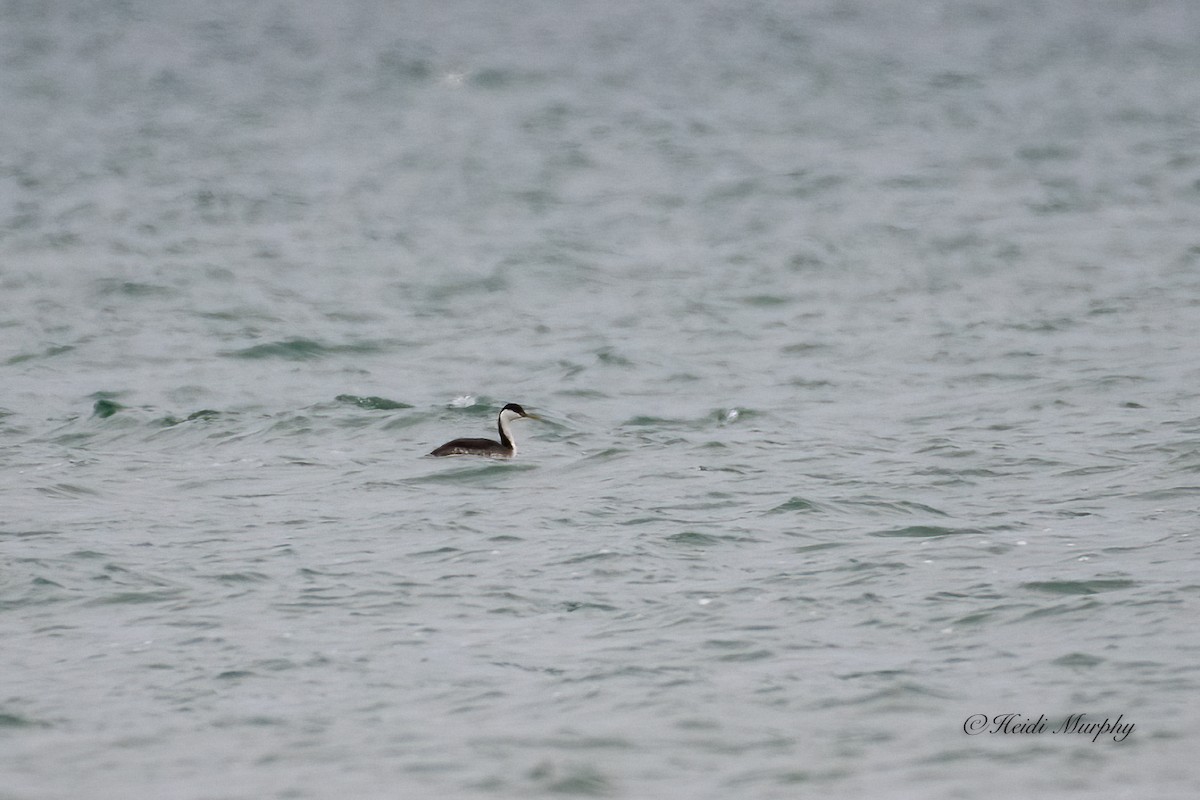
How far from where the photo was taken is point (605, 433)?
695 inches

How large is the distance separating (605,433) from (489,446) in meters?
1.64

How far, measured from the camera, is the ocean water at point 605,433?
1001cm

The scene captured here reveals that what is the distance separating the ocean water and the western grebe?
0.40 feet

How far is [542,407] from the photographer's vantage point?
18.8m

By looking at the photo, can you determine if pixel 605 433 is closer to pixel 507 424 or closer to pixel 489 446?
pixel 507 424

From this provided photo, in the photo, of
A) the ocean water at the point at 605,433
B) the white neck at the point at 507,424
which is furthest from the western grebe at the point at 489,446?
the ocean water at the point at 605,433

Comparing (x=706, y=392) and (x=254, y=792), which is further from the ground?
(x=254, y=792)

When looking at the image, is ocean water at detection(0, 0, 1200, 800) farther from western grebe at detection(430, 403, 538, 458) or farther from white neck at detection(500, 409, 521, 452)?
white neck at detection(500, 409, 521, 452)

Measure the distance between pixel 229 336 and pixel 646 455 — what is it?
7.41 metres

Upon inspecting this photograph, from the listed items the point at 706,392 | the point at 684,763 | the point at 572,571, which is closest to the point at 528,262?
the point at 706,392

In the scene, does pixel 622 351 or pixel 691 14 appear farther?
pixel 691 14

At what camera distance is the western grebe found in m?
16.3

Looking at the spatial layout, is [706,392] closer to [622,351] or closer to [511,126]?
[622,351]

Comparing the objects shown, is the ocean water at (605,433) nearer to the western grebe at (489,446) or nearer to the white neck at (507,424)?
the western grebe at (489,446)
